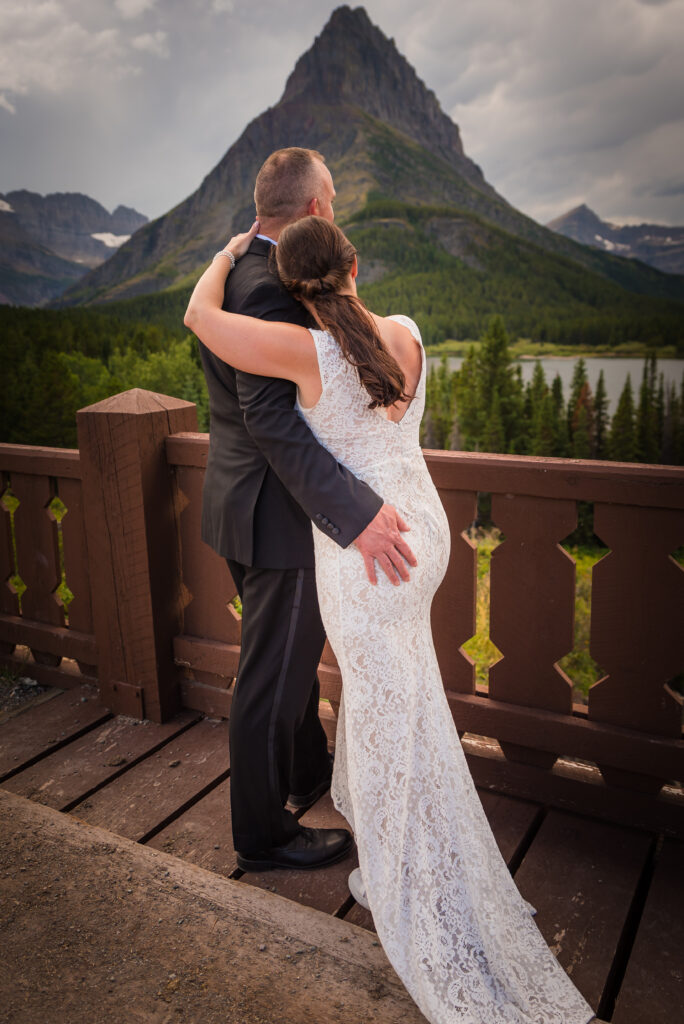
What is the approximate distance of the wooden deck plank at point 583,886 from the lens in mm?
1599

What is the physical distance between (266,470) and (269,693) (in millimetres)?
592

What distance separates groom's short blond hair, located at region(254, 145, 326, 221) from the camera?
1646 mm

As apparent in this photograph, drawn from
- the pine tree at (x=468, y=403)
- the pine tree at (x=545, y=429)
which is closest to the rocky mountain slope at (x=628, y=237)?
the pine tree at (x=468, y=403)

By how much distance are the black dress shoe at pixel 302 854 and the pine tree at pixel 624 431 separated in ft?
149

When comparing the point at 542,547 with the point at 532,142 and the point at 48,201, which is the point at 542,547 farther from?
the point at 532,142

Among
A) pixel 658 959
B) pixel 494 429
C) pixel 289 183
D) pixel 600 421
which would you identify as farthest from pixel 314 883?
pixel 494 429

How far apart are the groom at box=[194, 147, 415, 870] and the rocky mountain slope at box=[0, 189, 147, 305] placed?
3993cm

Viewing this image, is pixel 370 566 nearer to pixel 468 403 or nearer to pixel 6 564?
pixel 6 564

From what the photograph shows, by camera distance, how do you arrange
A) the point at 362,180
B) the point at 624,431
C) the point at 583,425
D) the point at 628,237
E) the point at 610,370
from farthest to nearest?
1. the point at 362,180
2. the point at 628,237
3. the point at 610,370
4. the point at 583,425
5. the point at 624,431

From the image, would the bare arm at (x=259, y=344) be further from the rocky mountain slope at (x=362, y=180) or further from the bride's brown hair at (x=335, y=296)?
the rocky mountain slope at (x=362, y=180)

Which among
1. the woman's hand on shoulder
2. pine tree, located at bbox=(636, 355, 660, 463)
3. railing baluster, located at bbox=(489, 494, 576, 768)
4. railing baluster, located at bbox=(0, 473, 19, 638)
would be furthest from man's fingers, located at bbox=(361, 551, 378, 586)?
pine tree, located at bbox=(636, 355, 660, 463)

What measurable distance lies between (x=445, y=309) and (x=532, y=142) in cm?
4390

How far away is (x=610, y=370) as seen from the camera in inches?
2201

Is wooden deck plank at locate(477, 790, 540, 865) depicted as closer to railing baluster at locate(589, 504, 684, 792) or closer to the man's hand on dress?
railing baluster at locate(589, 504, 684, 792)
